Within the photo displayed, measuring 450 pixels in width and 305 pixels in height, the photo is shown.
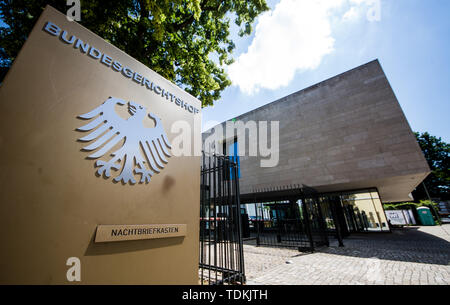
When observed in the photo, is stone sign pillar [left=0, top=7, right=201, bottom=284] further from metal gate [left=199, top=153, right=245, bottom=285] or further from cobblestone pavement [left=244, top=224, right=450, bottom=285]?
cobblestone pavement [left=244, top=224, right=450, bottom=285]

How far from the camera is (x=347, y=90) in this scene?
507 inches

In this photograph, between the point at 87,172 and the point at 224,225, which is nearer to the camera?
the point at 87,172

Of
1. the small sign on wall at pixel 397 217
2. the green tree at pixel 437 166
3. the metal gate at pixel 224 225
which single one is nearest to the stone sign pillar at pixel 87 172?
the metal gate at pixel 224 225

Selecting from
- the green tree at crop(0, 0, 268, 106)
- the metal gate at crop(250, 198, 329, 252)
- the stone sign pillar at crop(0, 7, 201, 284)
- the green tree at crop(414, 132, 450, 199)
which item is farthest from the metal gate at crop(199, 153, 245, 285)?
the green tree at crop(414, 132, 450, 199)

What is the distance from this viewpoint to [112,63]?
2.62 m

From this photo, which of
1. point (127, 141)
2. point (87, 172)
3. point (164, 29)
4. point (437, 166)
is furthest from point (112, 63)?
point (437, 166)

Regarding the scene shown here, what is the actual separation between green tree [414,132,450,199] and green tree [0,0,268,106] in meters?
48.9

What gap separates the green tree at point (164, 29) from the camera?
4.94 meters

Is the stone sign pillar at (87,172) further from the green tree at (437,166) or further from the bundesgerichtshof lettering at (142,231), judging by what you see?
the green tree at (437,166)

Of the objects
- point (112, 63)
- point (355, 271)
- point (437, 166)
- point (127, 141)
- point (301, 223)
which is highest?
point (437, 166)

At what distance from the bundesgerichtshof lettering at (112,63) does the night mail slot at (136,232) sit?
6.98ft

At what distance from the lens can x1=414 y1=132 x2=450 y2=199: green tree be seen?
3409cm

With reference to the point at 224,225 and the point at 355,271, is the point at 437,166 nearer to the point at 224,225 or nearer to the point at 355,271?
the point at 355,271

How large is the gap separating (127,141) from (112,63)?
120cm
